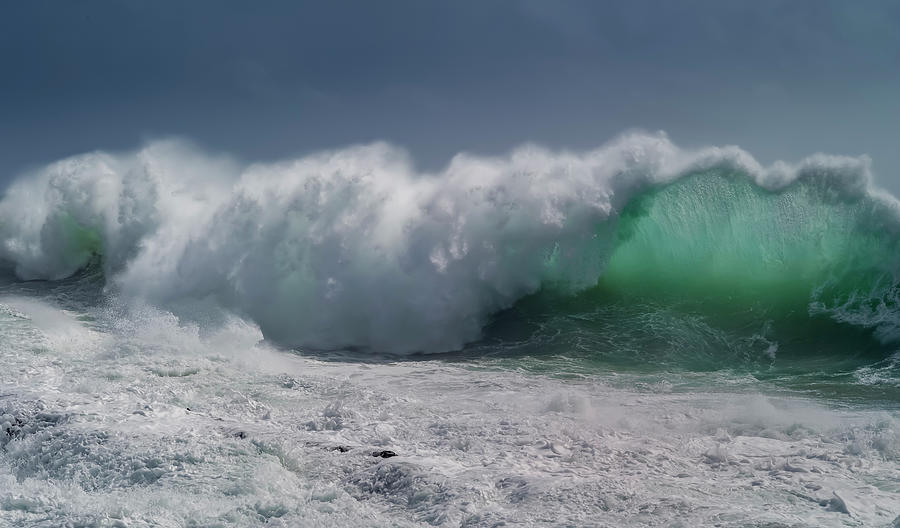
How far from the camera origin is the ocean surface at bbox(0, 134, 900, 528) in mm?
5125

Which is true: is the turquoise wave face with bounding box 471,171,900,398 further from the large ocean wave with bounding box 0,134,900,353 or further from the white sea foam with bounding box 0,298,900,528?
the white sea foam with bounding box 0,298,900,528

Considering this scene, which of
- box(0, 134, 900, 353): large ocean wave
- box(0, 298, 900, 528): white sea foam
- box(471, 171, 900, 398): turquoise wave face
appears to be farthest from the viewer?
box(0, 134, 900, 353): large ocean wave

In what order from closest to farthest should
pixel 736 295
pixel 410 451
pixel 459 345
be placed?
pixel 410 451
pixel 459 345
pixel 736 295

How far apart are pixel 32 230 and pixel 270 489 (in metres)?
18.8

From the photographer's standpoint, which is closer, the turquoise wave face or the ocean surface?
the ocean surface

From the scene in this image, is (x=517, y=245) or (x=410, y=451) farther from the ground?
(x=517, y=245)

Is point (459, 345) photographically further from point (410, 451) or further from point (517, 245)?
point (410, 451)

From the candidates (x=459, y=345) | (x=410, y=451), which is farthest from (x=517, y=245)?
(x=410, y=451)

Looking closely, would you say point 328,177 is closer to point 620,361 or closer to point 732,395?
point 620,361

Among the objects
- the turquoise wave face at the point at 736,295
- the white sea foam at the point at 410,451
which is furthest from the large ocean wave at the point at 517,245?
the white sea foam at the point at 410,451

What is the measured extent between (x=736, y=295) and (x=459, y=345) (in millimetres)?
5548

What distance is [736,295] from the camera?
12.5 meters

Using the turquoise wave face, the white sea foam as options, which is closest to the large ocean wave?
the turquoise wave face

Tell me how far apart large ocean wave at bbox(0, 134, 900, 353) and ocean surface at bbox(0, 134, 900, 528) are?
0.06 metres
